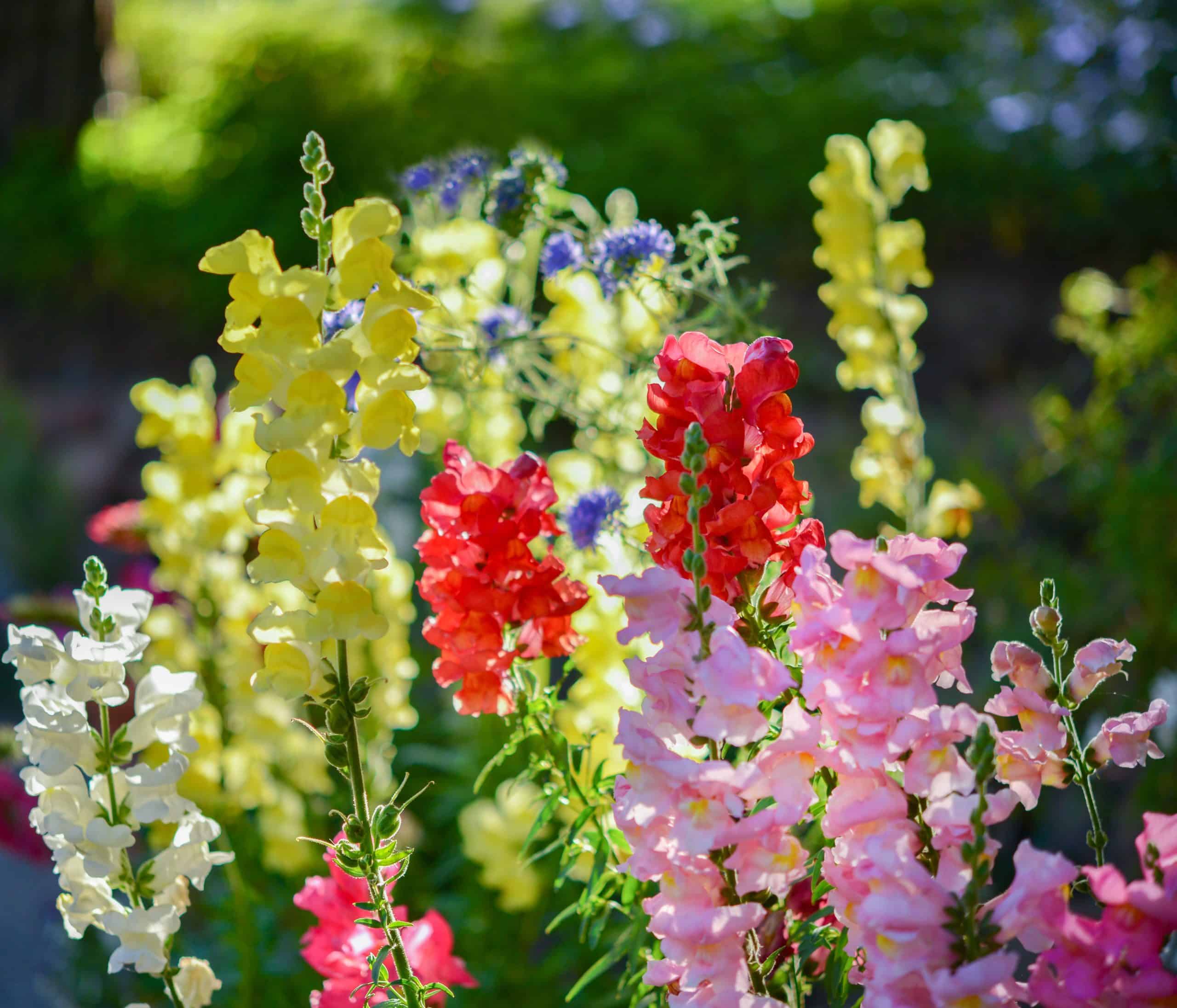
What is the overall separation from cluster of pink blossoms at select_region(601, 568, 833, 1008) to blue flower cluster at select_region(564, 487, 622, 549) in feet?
1.25

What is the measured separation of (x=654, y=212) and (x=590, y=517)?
3.90m

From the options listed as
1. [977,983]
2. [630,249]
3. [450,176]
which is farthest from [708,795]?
[450,176]

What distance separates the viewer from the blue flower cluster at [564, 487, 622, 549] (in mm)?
1152

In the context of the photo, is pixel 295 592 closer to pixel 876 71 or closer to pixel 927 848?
pixel 927 848

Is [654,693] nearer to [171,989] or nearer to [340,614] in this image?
[340,614]

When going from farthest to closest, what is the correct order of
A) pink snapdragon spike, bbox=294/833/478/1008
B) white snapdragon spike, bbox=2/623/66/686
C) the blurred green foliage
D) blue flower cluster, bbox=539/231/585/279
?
1. the blurred green foliage
2. blue flower cluster, bbox=539/231/585/279
3. pink snapdragon spike, bbox=294/833/478/1008
4. white snapdragon spike, bbox=2/623/66/686

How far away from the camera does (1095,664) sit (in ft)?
2.63

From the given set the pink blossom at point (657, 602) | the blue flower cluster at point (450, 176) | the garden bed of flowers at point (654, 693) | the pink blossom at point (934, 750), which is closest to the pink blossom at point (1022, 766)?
the garden bed of flowers at point (654, 693)

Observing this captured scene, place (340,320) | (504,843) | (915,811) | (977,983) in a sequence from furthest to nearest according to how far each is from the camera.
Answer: (504,843)
(340,320)
(915,811)
(977,983)

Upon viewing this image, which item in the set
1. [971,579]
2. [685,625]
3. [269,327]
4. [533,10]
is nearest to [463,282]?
[269,327]

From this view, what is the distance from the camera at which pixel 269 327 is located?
771mm

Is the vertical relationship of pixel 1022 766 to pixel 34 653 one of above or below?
below

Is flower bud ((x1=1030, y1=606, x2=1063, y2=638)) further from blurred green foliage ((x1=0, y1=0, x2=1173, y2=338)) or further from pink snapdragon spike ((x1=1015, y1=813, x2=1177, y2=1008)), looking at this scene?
blurred green foliage ((x1=0, y1=0, x2=1173, y2=338))

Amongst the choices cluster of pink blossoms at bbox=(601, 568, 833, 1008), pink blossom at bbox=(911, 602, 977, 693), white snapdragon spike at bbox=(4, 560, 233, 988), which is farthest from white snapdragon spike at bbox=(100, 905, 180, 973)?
pink blossom at bbox=(911, 602, 977, 693)
